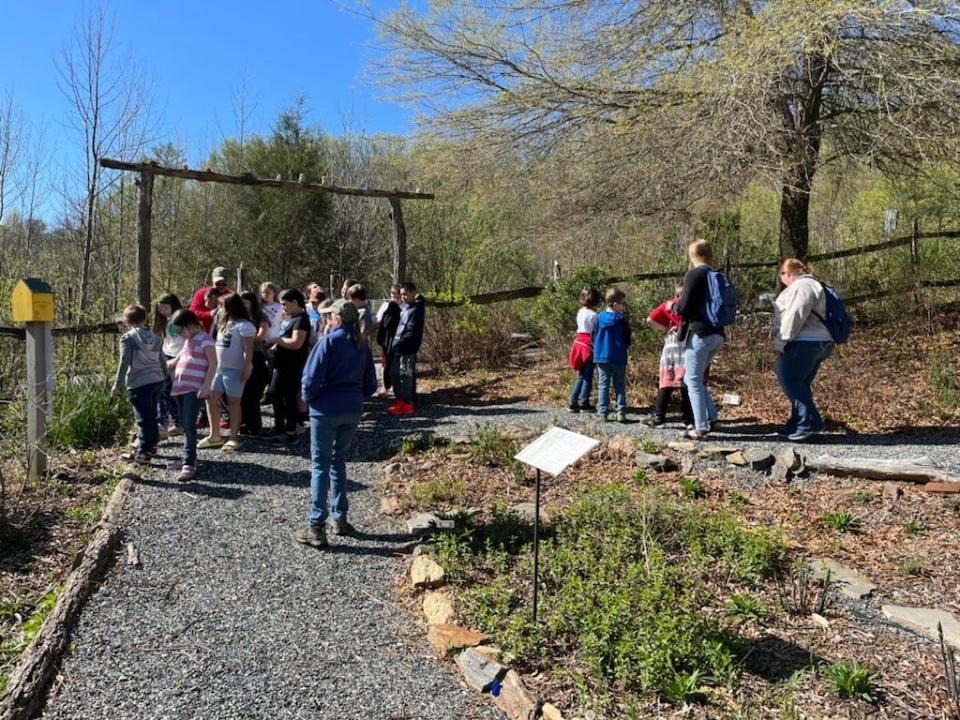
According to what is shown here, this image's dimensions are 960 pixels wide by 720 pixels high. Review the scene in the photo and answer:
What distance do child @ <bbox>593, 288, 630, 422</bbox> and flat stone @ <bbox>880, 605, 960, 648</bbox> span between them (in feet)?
14.0

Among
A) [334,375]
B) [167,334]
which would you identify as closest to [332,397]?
[334,375]

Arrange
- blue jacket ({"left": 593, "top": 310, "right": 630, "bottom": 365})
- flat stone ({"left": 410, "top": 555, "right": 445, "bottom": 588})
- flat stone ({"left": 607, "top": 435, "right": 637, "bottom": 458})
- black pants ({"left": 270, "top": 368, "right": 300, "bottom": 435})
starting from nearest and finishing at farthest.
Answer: flat stone ({"left": 410, "top": 555, "right": 445, "bottom": 588})
flat stone ({"left": 607, "top": 435, "right": 637, "bottom": 458})
black pants ({"left": 270, "top": 368, "right": 300, "bottom": 435})
blue jacket ({"left": 593, "top": 310, "right": 630, "bottom": 365})

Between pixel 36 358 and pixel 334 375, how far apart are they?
10.5ft

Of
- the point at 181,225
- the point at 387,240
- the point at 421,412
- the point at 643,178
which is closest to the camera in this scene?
the point at 421,412

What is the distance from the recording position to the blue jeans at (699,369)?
6.72 meters

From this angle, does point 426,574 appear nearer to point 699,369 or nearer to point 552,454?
point 552,454

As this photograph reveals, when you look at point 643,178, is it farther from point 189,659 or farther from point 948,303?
point 189,659

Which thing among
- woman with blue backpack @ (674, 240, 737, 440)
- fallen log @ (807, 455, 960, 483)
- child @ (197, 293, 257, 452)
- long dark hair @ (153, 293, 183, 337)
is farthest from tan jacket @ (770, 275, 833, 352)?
long dark hair @ (153, 293, 183, 337)

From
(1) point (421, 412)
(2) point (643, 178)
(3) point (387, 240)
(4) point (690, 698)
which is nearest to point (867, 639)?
(4) point (690, 698)

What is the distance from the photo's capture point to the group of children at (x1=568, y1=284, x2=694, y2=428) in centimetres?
745

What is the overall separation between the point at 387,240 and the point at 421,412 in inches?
502

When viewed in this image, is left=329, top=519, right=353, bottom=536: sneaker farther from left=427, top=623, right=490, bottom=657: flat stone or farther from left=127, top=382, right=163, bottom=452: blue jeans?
left=127, top=382, right=163, bottom=452: blue jeans

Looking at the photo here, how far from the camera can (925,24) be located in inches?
330

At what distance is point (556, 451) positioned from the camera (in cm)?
382
